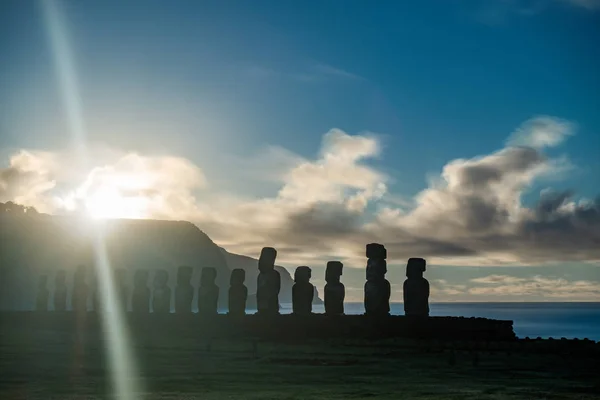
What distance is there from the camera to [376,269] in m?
28.2

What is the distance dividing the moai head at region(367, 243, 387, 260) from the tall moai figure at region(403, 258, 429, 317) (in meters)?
1.04

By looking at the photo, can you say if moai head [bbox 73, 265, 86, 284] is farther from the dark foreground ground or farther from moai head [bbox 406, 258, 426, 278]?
moai head [bbox 406, 258, 426, 278]

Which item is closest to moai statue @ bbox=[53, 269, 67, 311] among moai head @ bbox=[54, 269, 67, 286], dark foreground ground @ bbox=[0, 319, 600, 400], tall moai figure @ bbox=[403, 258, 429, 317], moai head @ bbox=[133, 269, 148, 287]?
moai head @ bbox=[54, 269, 67, 286]

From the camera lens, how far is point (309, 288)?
30.0 metres

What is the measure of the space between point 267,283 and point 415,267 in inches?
255

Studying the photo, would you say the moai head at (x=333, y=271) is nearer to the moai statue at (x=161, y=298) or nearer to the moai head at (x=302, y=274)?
the moai head at (x=302, y=274)

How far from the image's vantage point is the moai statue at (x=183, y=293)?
3597 centimetres

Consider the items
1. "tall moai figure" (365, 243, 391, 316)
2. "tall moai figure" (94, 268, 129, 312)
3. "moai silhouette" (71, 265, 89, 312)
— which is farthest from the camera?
"tall moai figure" (94, 268, 129, 312)

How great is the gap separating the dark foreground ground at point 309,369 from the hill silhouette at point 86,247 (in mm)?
69482

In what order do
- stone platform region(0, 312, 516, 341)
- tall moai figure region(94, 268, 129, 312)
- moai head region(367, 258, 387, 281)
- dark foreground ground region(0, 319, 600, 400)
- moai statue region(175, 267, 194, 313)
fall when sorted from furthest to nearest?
tall moai figure region(94, 268, 129, 312)
moai statue region(175, 267, 194, 313)
moai head region(367, 258, 387, 281)
stone platform region(0, 312, 516, 341)
dark foreground ground region(0, 319, 600, 400)

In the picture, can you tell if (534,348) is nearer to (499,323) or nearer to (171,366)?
(499,323)

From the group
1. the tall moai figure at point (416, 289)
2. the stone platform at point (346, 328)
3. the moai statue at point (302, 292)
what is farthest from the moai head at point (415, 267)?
the moai statue at point (302, 292)

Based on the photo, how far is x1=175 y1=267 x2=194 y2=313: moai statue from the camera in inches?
1416

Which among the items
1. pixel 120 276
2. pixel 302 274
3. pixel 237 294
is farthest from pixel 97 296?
pixel 302 274
